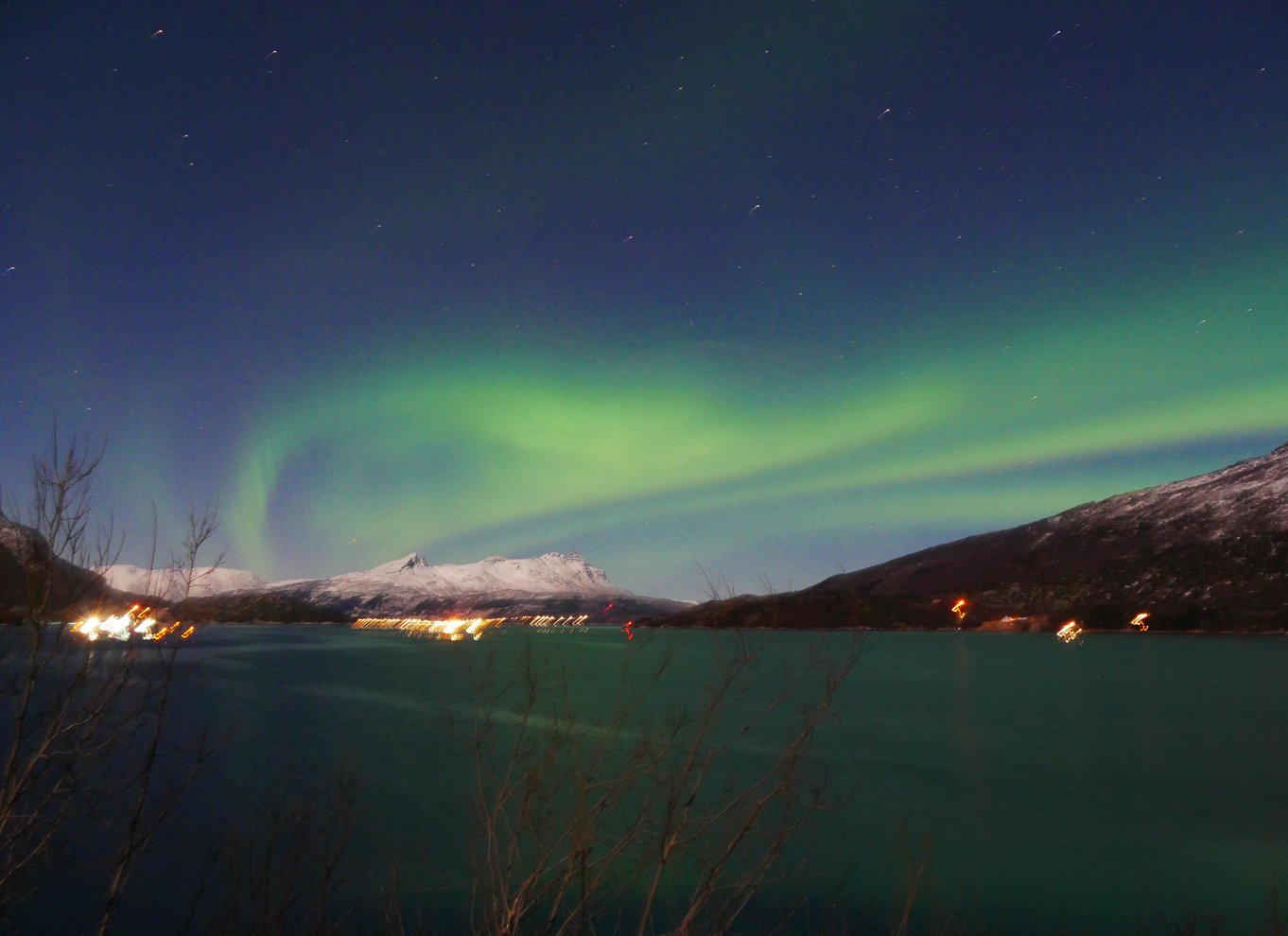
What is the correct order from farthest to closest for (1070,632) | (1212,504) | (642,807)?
(1212,504) → (1070,632) → (642,807)

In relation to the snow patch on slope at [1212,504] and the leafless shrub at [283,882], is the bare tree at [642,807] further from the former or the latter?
the snow patch on slope at [1212,504]

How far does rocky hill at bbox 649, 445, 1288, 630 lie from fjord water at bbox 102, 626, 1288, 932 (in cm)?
5648

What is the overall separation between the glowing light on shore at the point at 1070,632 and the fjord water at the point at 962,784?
58.4m

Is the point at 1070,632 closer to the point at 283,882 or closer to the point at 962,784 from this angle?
the point at 962,784

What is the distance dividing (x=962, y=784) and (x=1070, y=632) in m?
107

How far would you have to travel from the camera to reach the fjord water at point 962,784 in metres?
15.3

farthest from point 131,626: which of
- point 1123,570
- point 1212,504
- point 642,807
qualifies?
point 1212,504

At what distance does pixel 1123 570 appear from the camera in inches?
5300

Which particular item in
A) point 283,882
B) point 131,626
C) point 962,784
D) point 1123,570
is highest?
point 1123,570

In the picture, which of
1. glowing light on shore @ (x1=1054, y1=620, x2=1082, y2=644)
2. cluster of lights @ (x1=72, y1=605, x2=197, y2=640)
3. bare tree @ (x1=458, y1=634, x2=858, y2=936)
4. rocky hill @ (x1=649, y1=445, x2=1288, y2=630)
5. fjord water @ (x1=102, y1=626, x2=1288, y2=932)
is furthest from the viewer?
glowing light on shore @ (x1=1054, y1=620, x2=1082, y2=644)

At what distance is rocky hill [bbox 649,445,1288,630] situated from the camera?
111312 mm

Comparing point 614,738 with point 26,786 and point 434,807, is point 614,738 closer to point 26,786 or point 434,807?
point 434,807

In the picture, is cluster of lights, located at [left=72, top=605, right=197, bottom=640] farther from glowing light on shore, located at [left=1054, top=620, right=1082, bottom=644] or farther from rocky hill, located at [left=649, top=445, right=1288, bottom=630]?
glowing light on shore, located at [left=1054, top=620, right=1082, bottom=644]

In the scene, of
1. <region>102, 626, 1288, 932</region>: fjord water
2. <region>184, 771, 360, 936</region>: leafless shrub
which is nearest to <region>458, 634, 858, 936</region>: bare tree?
<region>102, 626, 1288, 932</region>: fjord water
